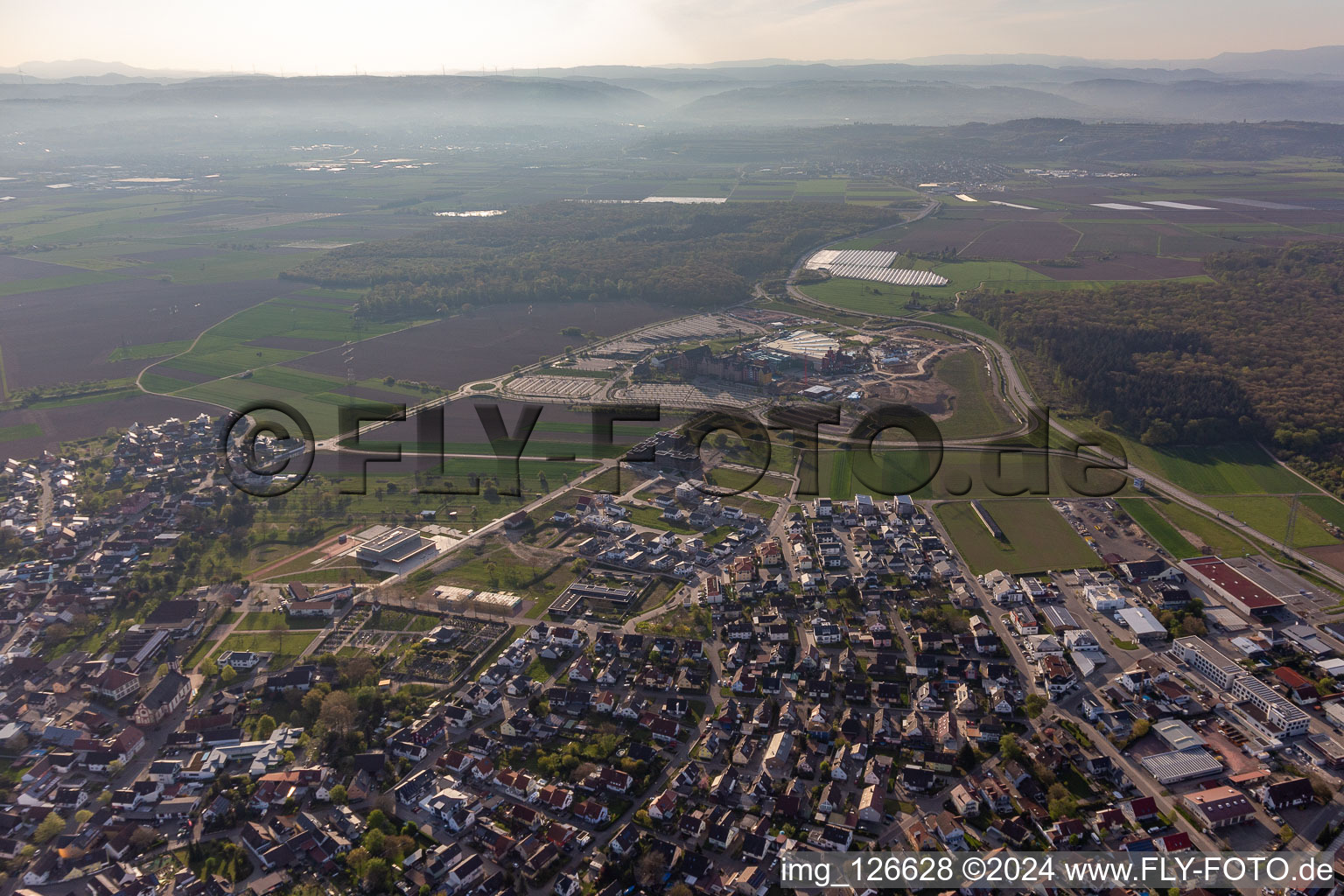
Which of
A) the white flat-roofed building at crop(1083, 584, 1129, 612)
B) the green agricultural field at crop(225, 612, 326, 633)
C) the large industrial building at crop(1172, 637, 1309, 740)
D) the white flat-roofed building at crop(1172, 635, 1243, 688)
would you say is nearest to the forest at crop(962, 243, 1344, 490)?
the white flat-roofed building at crop(1083, 584, 1129, 612)

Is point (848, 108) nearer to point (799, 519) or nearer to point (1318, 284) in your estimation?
point (1318, 284)

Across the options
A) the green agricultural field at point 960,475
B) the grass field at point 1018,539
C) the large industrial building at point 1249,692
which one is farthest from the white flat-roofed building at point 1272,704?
the green agricultural field at point 960,475

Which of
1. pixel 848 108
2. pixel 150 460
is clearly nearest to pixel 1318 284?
pixel 150 460

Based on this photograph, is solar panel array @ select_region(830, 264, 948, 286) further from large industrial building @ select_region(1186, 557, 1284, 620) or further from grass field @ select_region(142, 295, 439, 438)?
large industrial building @ select_region(1186, 557, 1284, 620)

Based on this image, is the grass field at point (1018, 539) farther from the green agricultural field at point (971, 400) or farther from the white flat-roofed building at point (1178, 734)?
the white flat-roofed building at point (1178, 734)

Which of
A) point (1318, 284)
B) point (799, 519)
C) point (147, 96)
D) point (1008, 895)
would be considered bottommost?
point (1008, 895)

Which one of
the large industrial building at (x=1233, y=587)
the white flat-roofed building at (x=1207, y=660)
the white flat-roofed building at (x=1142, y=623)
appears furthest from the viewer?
the large industrial building at (x=1233, y=587)
